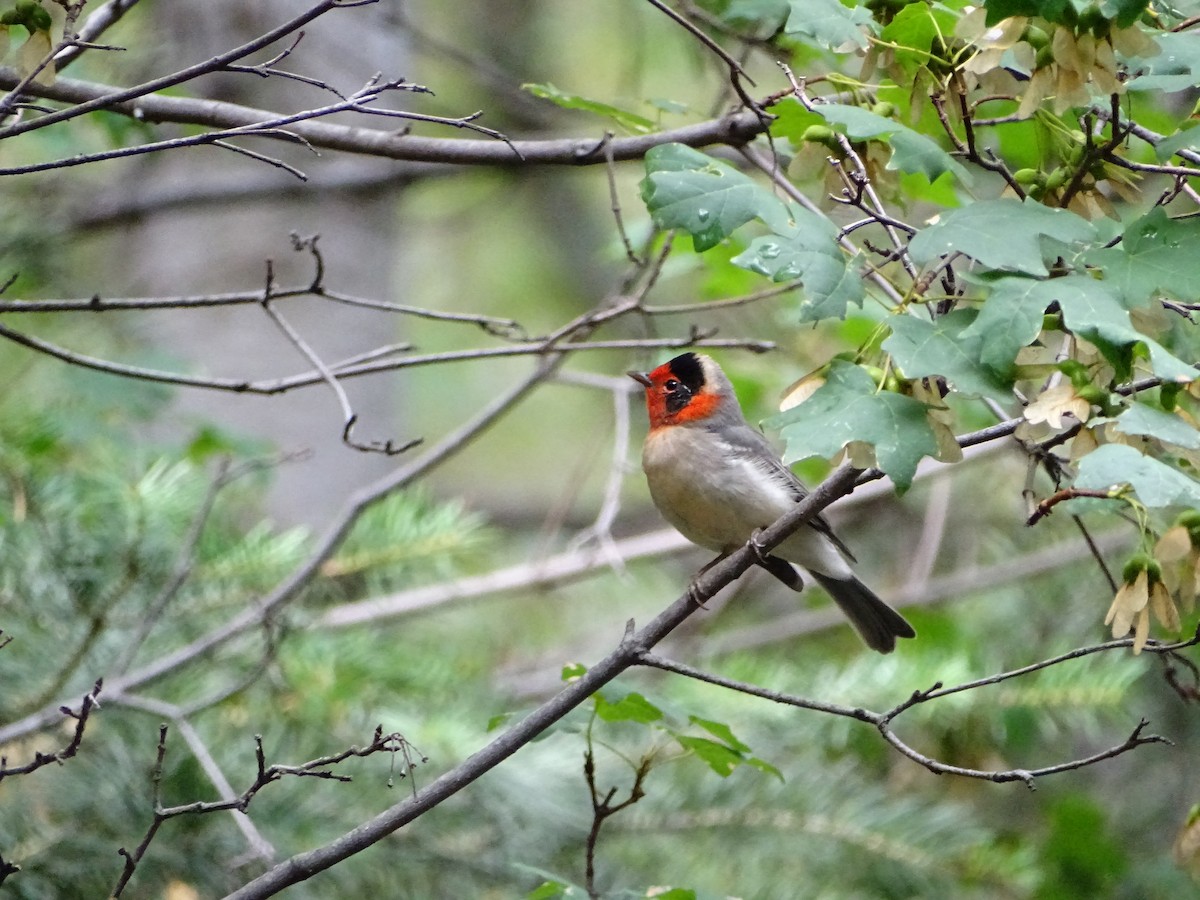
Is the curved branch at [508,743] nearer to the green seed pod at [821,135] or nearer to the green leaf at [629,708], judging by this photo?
the green leaf at [629,708]

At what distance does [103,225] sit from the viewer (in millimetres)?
4547

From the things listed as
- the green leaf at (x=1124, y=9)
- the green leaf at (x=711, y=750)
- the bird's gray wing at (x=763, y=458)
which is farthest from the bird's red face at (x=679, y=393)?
the green leaf at (x=1124, y=9)

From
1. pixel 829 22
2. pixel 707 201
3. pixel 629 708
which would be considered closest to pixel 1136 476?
pixel 707 201

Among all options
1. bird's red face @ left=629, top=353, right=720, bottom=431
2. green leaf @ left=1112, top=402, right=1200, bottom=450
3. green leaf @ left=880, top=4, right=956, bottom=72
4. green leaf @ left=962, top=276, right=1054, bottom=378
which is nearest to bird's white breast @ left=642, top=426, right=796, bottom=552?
bird's red face @ left=629, top=353, right=720, bottom=431

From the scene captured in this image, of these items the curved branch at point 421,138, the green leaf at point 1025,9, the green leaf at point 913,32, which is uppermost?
the green leaf at point 1025,9

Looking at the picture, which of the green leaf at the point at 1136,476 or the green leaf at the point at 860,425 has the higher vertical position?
the green leaf at the point at 1136,476

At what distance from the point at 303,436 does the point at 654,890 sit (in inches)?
121

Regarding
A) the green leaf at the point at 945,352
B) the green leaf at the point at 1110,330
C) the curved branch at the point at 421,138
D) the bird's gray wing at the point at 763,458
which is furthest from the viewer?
the bird's gray wing at the point at 763,458

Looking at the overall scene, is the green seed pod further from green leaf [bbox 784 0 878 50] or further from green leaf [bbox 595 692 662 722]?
green leaf [bbox 595 692 662 722]

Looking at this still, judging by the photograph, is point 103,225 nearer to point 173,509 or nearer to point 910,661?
point 173,509

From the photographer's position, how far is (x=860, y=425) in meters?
1.70

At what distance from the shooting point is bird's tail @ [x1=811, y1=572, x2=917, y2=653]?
12.6 ft

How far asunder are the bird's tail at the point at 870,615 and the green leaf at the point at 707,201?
6.93 feet

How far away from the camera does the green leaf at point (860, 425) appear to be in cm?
167
